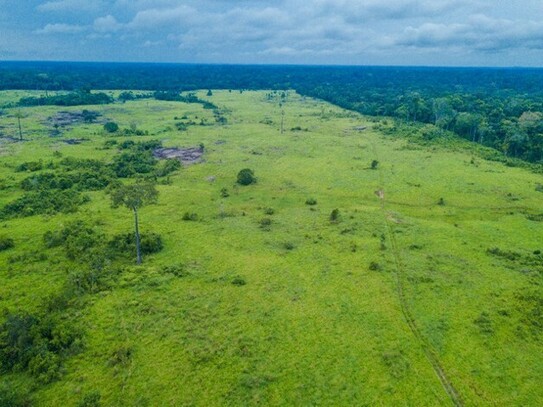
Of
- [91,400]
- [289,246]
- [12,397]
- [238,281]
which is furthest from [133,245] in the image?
[91,400]

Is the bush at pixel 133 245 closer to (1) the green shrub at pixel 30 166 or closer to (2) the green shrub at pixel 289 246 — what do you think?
(2) the green shrub at pixel 289 246

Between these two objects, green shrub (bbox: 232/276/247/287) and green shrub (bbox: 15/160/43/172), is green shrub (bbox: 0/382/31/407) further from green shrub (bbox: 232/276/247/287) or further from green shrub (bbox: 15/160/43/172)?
green shrub (bbox: 15/160/43/172)

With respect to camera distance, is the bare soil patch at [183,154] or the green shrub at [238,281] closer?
the green shrub at [238,281]

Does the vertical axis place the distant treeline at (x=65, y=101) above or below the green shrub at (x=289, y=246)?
above

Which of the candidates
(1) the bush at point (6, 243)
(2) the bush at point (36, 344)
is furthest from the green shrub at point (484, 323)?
(1) the bush at point (6, 243)

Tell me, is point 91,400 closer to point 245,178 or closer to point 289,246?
point 289,246

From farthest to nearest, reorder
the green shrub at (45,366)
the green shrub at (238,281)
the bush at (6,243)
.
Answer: the bush at (6,243) < the green shrub at (238,281) < the green shrub at (45,366)

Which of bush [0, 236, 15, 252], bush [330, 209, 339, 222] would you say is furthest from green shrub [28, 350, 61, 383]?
bush [330, 209, 339, 222]
